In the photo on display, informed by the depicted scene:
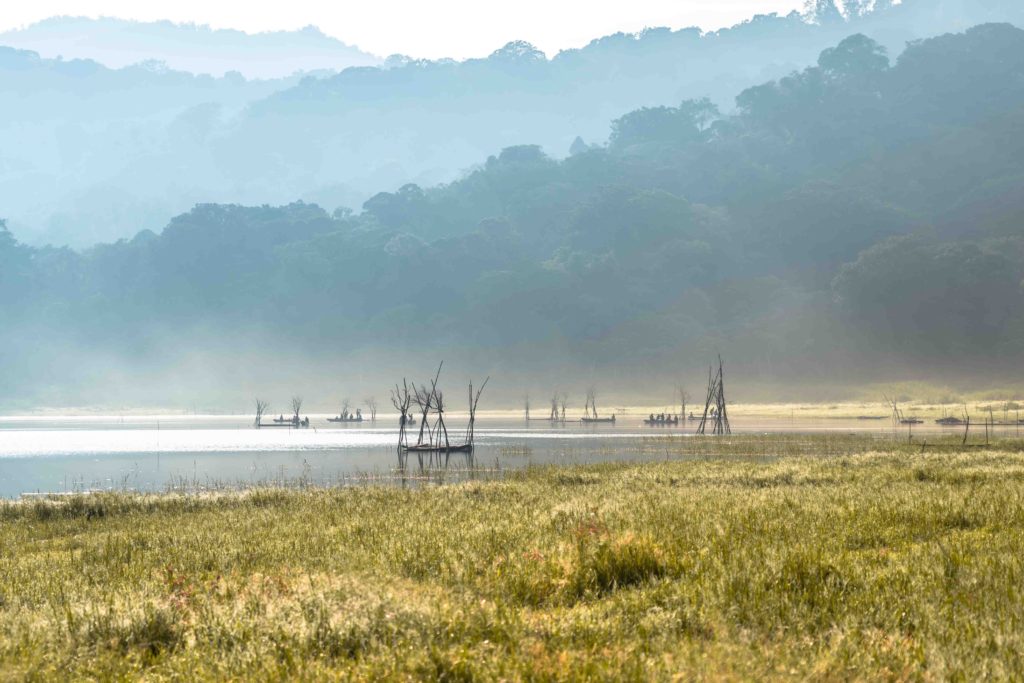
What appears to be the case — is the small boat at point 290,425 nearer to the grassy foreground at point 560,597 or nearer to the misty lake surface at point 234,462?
the misty lake surface at point 234,462

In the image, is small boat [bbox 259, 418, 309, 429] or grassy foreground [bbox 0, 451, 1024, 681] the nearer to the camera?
grassy foreground [bbox 0, 451, 1024, 681]

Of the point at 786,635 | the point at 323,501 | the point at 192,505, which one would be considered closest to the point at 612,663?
the point at 786,635

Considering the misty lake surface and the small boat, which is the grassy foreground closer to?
the misty lake surface

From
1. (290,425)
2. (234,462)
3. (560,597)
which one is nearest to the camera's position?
(560,597)

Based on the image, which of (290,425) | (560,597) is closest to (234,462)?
(560,597)

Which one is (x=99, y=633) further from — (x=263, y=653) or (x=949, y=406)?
(x=949, y=406)

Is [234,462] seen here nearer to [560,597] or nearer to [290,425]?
[560,597]

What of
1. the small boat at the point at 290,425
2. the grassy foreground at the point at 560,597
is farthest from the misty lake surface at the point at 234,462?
the small boat at the point at 290,425

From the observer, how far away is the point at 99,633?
1081 cm

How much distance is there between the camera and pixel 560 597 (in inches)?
467

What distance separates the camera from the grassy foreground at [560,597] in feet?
29.4

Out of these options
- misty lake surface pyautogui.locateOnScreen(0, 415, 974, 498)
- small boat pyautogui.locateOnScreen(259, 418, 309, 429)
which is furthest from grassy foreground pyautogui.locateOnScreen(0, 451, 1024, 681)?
small boat pyautogui.locateOnScreen(259, 418, 309, 429)

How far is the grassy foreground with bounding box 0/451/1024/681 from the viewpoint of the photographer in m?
8.96

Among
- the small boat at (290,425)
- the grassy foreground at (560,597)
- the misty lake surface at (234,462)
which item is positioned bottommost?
the misty lake surface at (234,462)
